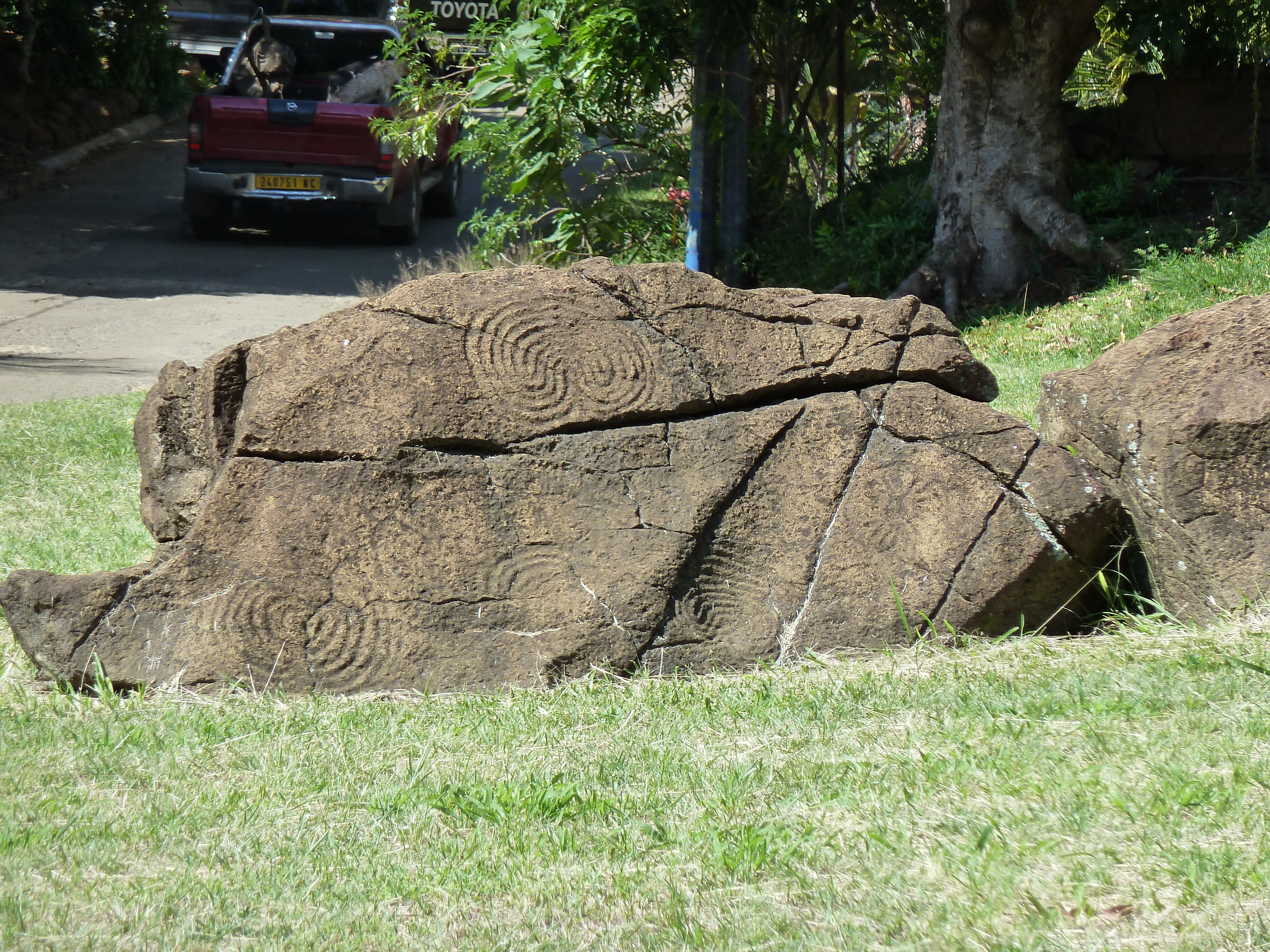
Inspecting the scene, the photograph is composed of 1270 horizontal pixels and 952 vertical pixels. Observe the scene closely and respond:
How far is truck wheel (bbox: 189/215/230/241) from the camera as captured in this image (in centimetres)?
1449

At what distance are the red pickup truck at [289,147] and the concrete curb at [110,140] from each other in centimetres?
498

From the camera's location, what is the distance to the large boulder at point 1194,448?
3.88m

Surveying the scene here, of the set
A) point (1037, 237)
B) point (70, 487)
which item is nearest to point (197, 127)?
point (70, 487)

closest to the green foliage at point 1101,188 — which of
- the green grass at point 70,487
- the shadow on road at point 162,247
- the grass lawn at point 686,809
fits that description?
the shadow on road at point 162,247

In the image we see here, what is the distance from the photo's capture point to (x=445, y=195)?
16.4 metres

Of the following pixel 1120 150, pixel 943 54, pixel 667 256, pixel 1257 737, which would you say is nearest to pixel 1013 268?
pixel 1120 150

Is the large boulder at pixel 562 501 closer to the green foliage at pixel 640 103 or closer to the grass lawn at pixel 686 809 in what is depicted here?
the grass lawn at pixel 686 809

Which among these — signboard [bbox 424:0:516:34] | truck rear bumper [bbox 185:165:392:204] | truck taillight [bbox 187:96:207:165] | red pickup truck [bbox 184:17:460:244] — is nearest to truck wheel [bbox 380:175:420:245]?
red pickup truck [bbox 184:17:460:244]

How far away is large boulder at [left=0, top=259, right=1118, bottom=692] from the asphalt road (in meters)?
4.68

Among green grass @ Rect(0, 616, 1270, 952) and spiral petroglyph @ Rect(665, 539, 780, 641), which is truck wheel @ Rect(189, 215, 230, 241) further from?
spiral petroglyph @ Rect(665, 539, 780, 641)

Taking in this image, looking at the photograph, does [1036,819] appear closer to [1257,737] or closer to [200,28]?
[1257,737]

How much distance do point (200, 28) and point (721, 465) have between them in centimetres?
2579

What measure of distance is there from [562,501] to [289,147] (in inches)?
415

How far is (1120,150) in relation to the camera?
9.34 m
